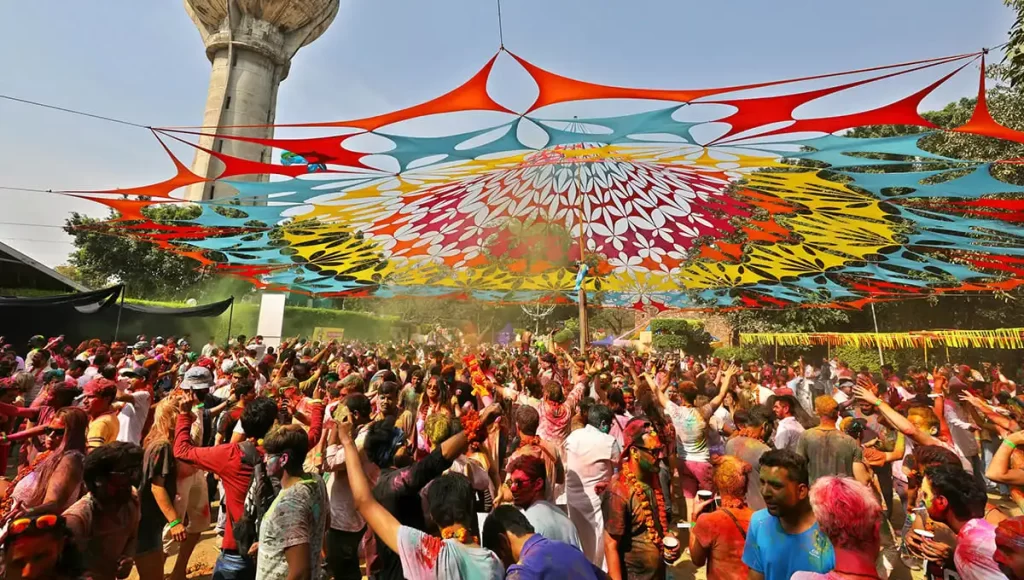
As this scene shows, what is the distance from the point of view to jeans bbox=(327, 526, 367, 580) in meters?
3.13

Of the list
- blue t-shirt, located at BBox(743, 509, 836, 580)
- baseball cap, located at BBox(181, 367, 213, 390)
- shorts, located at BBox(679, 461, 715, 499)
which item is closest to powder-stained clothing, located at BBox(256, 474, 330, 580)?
baseball cap, located at BBox(181, 367, 213, 390)

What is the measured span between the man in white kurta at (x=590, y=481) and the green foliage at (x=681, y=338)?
3746cm

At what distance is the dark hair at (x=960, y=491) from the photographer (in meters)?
2.20

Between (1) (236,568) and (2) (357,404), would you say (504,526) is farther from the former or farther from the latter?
(2) (357,404)

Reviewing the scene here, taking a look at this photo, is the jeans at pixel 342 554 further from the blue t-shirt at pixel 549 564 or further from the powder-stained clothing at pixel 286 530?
the blue t-shirt at pixel 549 564

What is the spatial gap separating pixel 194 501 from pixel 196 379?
1019 millimetres

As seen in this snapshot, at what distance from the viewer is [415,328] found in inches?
1566

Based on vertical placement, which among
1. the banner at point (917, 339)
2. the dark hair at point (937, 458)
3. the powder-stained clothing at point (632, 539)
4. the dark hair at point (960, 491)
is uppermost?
the banner at point (917, 339)

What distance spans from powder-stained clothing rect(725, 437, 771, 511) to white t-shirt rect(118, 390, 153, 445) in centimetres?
507

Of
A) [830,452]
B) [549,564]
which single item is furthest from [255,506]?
[830,452]

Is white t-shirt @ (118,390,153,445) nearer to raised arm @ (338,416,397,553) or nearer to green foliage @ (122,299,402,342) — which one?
raised arm @ (338,416,397,553)

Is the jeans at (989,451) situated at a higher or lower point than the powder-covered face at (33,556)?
lower

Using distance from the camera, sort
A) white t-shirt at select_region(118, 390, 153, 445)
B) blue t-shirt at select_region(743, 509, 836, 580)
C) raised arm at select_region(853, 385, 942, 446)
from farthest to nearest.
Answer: white t-shirt at select_region(118, 390, 153, 445) < raised arm at select_region(853, 385, 942, 446) < blue t-shirt at select_region(743, 509, 836, 580)

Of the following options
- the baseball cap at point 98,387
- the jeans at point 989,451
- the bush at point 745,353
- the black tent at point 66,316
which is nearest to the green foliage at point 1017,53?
the jeans at point 989,451
